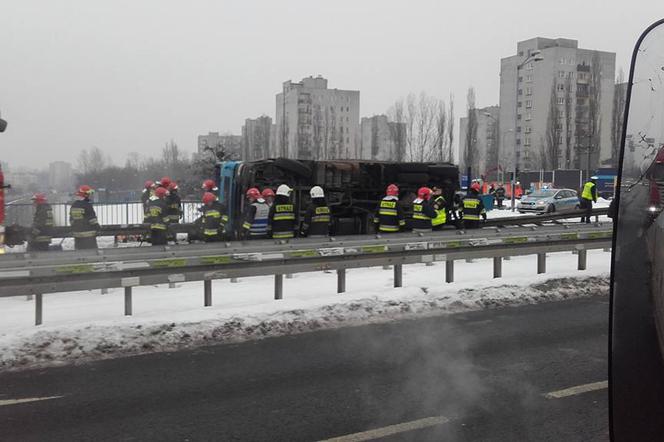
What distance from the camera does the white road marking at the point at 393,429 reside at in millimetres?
4168

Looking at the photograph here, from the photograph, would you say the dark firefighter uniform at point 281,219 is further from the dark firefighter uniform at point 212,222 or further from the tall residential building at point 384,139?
the tall residential building at point 384,139

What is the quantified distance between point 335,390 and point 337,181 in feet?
36.4

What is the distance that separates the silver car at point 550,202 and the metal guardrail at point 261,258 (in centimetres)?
2040

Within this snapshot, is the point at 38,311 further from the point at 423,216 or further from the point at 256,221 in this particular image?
the point at 423,216

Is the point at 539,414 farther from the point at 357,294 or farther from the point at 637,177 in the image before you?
the point at 357,294

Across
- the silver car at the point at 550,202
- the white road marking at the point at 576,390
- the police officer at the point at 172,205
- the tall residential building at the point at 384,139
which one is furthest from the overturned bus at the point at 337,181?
the tall residential building at the point at 384,139

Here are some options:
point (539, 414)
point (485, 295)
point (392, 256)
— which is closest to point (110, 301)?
point (392, 256)

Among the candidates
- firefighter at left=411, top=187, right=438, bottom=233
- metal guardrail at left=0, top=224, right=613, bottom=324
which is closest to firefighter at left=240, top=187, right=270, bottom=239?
metal guardrail at left=0, top=224, right=613, bottom=324

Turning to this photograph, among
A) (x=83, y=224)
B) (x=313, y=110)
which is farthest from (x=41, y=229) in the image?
(x=313, y=110)

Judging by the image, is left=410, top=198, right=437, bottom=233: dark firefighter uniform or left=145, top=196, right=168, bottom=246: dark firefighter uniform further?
left=410, top=198, right=437, bottom=233: dark firefighter uniform

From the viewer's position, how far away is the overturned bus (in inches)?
601

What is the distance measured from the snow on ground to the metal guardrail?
0.44 metres

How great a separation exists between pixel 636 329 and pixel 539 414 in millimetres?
3418

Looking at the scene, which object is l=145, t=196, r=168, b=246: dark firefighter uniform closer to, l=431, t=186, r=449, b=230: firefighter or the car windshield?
l=431, t=186, r=449, b=230: firefighter
